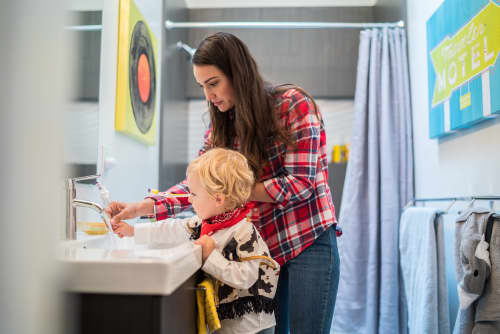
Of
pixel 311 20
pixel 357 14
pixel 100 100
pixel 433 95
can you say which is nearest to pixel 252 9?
pixel 311 20

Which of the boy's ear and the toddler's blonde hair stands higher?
the toddler's blonde hair

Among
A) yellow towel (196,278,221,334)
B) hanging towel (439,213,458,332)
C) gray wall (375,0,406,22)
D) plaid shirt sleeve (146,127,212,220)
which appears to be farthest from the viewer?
gray wall (375,0,406,22)

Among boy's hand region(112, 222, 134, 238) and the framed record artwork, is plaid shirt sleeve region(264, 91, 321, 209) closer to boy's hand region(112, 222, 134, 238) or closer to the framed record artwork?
boy's hand region(112, 222, 134, 238)

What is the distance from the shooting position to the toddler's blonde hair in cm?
99

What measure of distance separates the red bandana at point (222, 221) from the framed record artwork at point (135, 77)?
2.69ft

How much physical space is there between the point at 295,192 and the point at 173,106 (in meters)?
1.83

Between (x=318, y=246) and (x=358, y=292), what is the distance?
156cm

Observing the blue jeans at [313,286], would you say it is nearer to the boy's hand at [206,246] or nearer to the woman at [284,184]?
the woman at [284,184]

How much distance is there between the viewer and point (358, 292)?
2506mm

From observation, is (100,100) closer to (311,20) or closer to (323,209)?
(323,209)

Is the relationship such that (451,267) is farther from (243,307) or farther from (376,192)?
(243,307)

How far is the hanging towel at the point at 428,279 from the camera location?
1721 mm

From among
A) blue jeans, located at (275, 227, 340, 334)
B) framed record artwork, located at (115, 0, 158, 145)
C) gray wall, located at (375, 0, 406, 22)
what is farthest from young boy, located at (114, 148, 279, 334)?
gray wall, located at (375, 0, 406, 22)

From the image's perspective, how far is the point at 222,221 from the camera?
3.32 ft
